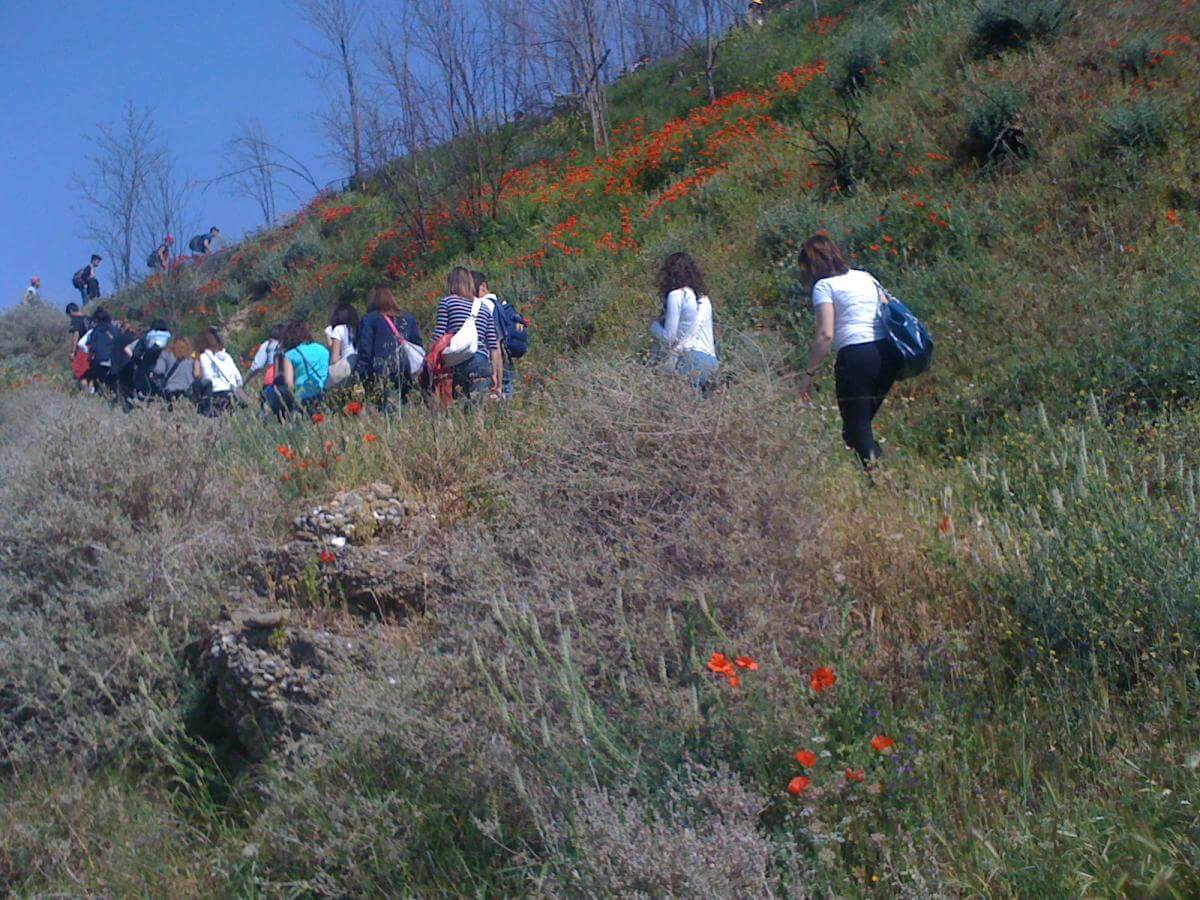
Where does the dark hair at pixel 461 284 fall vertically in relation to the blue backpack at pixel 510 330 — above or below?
above

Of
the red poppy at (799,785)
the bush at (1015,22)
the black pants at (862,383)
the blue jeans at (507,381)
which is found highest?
the bush at (1015,22)

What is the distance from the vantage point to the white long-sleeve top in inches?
242

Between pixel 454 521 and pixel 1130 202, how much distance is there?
19.5 feet

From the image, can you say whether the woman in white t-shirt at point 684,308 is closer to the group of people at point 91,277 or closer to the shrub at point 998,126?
the shrub at point 998,126

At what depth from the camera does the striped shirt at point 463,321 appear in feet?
24.2

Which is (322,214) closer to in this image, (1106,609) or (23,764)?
(23,764)

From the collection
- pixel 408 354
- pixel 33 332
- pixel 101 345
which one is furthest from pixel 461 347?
pixel 33 332

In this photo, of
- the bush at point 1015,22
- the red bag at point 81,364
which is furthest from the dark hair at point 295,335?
the bush at point 1015,22

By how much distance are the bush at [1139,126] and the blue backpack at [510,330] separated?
4874mm

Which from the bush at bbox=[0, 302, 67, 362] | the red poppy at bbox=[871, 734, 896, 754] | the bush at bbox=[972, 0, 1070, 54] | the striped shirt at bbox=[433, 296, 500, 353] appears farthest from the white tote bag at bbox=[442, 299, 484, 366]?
the bush at bbox=[0, 302, 67, 362]

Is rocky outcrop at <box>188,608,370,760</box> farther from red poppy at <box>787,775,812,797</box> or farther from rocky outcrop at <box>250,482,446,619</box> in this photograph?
red poppy at <box>787,775,812,797</box>

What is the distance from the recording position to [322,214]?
82.0ft

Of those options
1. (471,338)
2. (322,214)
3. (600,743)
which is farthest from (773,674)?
(322,214)

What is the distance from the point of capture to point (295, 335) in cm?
848
